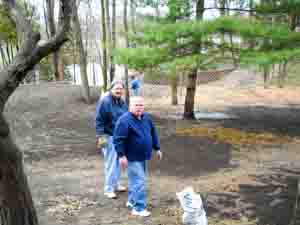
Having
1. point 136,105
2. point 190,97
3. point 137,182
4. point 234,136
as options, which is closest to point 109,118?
point 136,105

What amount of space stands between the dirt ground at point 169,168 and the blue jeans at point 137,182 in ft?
0.58

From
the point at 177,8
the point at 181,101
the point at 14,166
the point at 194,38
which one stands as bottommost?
the point at 181,101

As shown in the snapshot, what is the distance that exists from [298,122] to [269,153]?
3.80 meters

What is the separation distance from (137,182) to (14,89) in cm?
173

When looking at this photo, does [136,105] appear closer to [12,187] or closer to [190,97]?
[12,187]

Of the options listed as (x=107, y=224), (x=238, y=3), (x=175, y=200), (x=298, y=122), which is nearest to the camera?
(x=107, y=224)

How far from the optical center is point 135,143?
388cm

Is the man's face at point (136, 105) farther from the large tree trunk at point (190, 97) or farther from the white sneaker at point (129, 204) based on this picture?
the large tree trunk at point (190, 97)

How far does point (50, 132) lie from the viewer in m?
8.91

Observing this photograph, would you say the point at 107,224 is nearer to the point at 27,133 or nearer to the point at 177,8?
the point at 27,133

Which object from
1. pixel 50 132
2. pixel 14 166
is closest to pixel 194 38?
pixel 50 132

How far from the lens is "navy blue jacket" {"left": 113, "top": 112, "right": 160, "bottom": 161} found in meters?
3.84

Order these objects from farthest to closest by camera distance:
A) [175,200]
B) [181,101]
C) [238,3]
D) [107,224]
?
1. [181,101]
2. [238,3]
3. [175,200]
4. [107,224]

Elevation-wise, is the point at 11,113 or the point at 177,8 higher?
the point at 177,8
